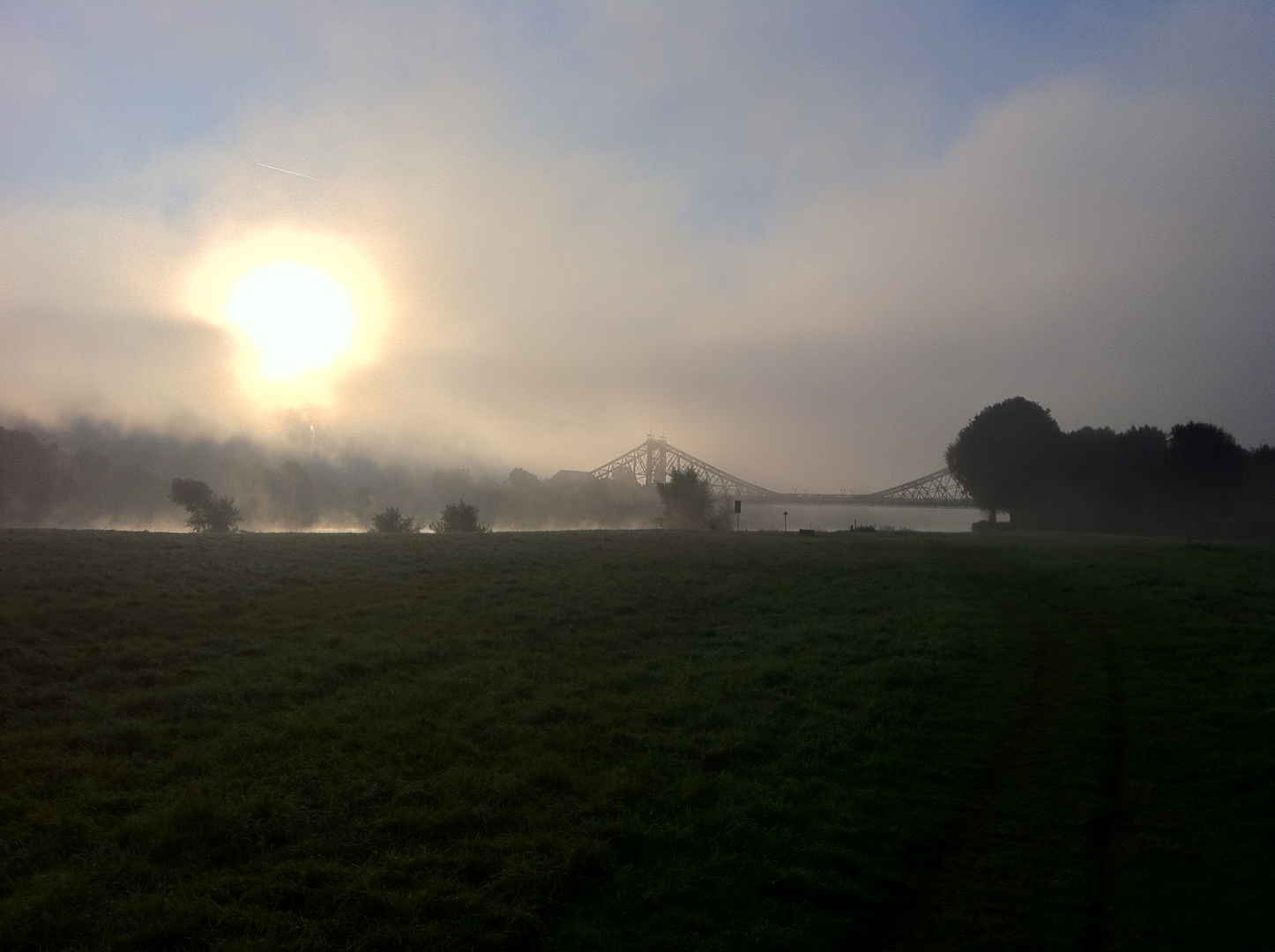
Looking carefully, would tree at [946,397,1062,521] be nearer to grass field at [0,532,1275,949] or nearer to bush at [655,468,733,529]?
bush at [655,468,733,529]

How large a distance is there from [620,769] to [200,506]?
6618cm

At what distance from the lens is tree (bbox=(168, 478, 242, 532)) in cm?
6638

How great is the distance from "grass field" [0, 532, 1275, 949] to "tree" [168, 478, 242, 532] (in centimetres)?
4776

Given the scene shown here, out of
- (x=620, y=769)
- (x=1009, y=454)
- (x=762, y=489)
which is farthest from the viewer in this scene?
(x=762, y=489)

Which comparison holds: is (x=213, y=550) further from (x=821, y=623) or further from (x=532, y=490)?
(x=532, y=490)

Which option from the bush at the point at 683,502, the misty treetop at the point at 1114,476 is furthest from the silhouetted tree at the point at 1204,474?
the bush at the point at 683,502

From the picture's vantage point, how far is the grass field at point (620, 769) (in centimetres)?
702

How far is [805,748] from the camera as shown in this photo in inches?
447

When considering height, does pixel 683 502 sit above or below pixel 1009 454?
below

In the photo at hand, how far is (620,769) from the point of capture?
10.4 metres

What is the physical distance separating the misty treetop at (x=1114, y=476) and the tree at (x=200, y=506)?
64453 millimetres

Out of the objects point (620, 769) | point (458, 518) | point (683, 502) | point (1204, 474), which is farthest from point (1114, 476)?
point (620, 769)

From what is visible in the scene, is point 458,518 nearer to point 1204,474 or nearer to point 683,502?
point 683,502

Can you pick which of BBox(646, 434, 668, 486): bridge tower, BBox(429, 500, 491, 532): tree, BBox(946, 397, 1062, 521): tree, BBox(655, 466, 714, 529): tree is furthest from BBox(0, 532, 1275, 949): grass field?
BBox(646, 434, 668, 486): bridge tower
